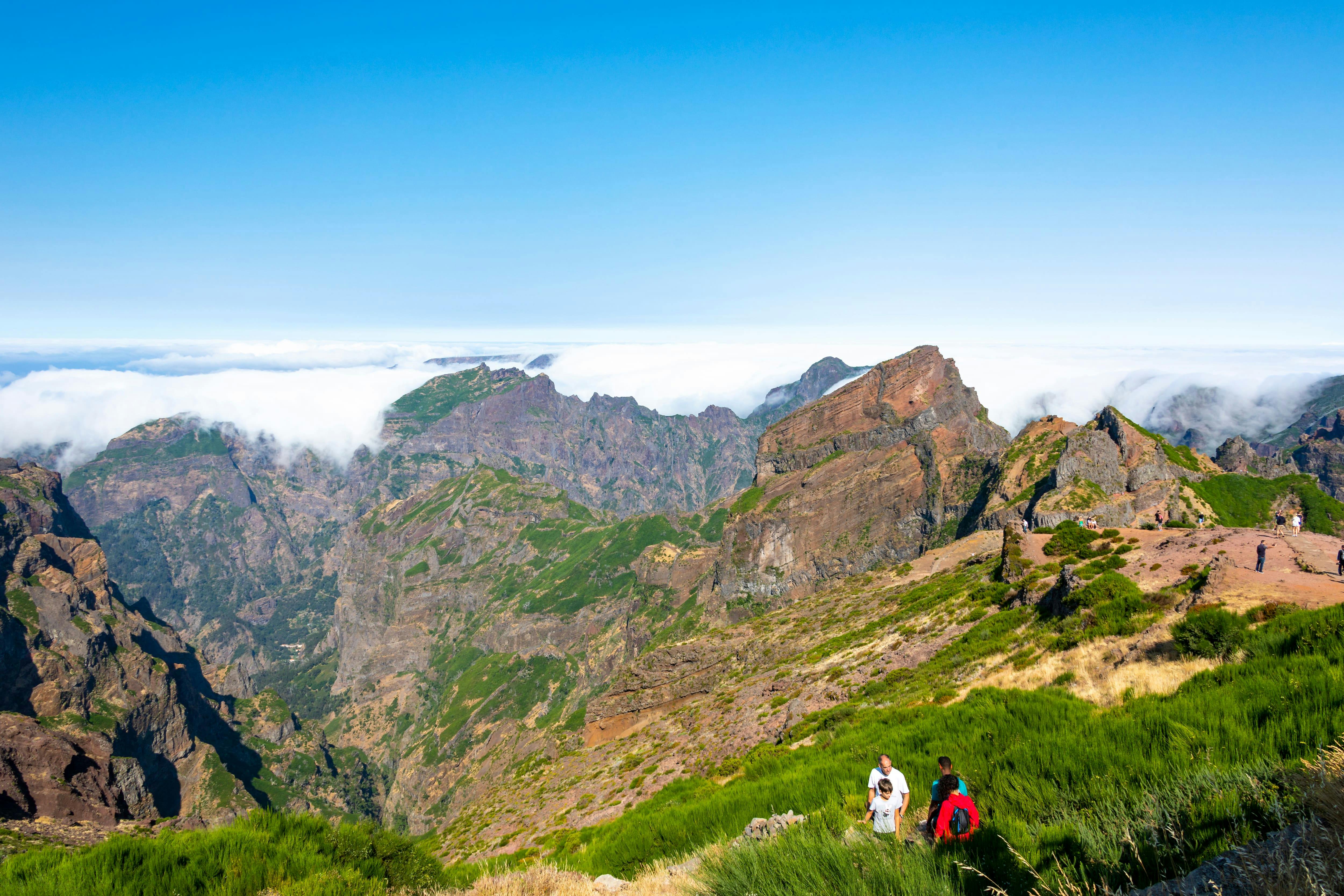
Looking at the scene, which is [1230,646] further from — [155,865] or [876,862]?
[155,865]

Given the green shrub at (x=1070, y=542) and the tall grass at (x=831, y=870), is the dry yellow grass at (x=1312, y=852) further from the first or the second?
the green shrub at (x=1070, y=542)

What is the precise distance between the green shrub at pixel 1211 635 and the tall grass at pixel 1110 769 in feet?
3.10

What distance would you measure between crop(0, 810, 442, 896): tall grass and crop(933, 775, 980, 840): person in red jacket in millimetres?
8650

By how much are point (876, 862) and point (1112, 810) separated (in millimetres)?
3168

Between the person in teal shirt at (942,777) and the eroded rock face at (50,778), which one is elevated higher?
the person in teal shirt at (942,777)

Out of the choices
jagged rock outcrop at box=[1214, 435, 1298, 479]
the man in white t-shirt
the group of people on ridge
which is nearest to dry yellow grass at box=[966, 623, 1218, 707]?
the group of people on ridge

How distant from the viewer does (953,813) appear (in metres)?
9.04

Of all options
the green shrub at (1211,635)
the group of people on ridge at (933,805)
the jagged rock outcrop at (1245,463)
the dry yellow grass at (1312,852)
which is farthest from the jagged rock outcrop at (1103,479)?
the dry yellow grass at (1312,852)

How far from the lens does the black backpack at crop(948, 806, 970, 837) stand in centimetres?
863

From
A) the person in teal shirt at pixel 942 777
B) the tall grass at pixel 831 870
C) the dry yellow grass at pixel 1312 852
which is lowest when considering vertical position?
the person in teal shirt at pixel 942 777

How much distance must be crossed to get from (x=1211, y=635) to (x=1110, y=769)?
35.7 ft

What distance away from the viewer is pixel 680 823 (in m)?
16.0

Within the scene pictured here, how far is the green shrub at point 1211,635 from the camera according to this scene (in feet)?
50.6

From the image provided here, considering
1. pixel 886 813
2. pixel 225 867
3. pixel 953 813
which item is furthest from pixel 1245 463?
pixel 225 867
